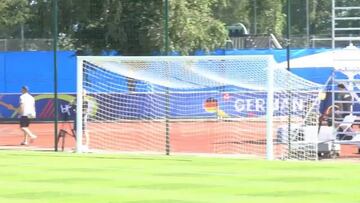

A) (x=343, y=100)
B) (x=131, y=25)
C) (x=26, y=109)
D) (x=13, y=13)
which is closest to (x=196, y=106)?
(x=343, y=100)

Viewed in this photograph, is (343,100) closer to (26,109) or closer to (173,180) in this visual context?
(26,109)

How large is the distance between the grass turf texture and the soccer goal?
231cm

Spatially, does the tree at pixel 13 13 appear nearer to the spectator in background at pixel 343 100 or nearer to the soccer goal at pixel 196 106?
the soccer goal at pixel 196 106

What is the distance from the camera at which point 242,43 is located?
49719 mm

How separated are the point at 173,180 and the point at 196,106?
11.9m

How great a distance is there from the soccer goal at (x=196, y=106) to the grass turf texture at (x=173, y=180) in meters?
2.31

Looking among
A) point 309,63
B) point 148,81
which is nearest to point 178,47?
point 309,63

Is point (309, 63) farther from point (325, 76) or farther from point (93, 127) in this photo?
point (325, 76)

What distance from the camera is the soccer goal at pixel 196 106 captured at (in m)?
21.8

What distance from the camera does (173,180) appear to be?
15.1 metres

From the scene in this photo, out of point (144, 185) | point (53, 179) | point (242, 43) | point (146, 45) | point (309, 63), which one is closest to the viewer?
point (144, 185)

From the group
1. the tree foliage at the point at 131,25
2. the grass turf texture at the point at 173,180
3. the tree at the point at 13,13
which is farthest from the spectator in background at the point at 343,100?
the tree at the point at 13,13

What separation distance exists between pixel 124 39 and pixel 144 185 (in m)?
23.5

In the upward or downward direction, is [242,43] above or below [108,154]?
above
